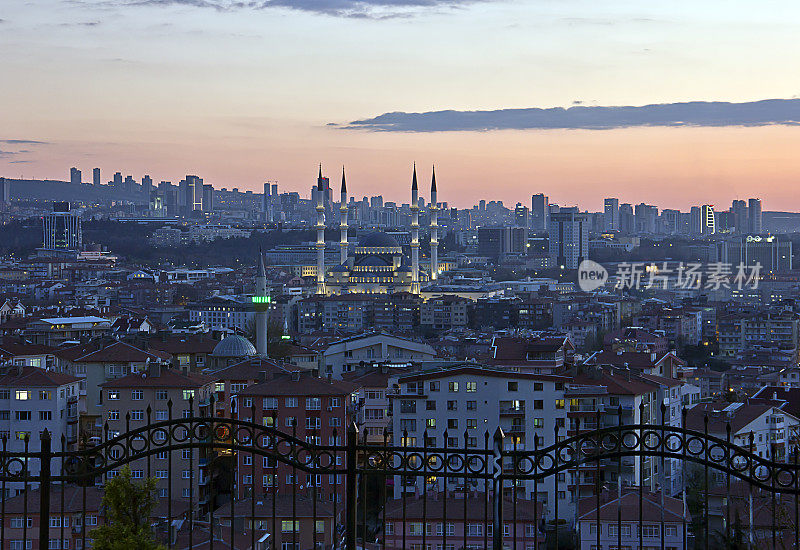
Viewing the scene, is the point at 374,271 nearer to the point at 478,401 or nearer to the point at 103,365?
the point at 103,365

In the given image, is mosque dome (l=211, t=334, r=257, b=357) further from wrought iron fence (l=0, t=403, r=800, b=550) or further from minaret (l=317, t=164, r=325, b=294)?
minaret (l=317, t=164, r=325, b=294)

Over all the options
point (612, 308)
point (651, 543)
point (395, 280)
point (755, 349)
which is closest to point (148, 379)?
point (651, 543)

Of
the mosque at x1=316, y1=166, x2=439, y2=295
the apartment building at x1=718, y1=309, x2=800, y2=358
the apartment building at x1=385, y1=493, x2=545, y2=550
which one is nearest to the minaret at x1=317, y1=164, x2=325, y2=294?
the mosque at x1=316, y1=166, x2=439, y2=295

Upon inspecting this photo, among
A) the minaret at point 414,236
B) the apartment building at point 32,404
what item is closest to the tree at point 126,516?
the apartment building at point 32,404

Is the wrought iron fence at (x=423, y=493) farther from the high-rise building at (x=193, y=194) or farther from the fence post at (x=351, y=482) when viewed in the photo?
the high-rise building at (x=193, y=194)

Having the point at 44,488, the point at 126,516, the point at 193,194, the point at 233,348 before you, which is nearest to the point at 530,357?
the point at 233,348

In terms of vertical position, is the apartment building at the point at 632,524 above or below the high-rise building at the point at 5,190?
below
